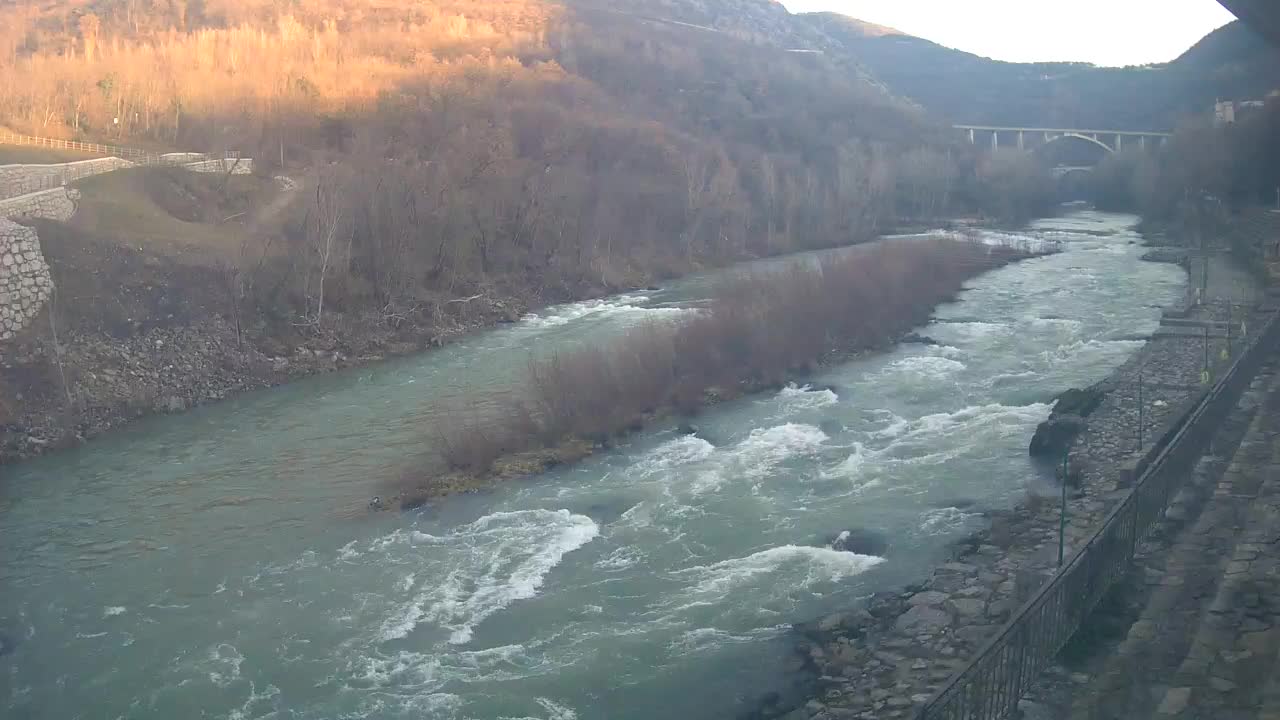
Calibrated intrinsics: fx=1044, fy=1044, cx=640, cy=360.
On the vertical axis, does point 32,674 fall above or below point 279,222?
below

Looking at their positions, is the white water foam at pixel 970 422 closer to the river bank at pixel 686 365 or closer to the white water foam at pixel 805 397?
the white water foam at pixel 805 397

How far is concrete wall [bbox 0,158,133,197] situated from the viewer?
25.9 metres

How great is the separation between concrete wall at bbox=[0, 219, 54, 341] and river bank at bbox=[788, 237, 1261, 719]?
18391 millimetres

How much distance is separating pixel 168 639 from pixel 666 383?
1021 centimetres

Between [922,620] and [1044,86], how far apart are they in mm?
85129

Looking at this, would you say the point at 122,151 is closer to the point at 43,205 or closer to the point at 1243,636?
the point at 43,205

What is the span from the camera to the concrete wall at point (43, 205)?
23.9 metres

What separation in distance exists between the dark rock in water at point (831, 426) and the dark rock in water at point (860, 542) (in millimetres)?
4434

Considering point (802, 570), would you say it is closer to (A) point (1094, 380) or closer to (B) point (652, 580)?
Result: (B) point (652, 580)

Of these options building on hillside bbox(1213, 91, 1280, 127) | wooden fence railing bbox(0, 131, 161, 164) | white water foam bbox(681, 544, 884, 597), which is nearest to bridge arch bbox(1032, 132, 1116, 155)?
building on hillside bbox(1213, 91, 1280, 127)

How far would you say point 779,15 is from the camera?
364ft

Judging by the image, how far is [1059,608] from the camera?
7258 mm

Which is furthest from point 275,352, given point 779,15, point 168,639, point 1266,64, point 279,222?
point 779,15

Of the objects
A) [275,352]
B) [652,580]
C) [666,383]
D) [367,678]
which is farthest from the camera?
[275,352]
